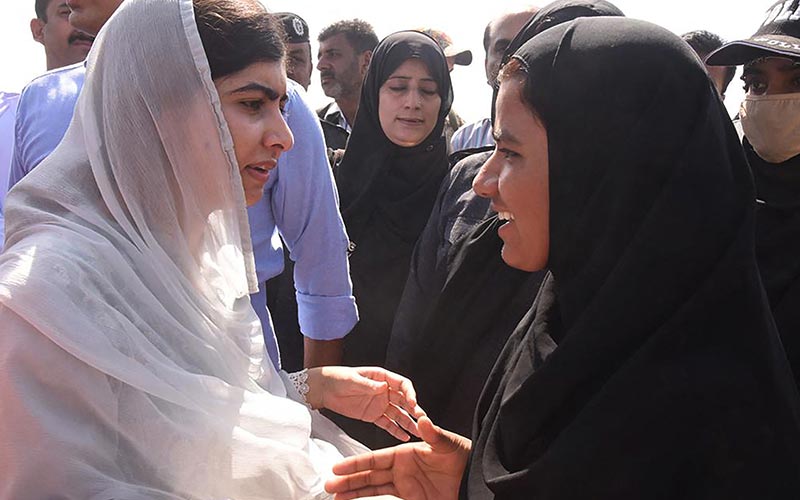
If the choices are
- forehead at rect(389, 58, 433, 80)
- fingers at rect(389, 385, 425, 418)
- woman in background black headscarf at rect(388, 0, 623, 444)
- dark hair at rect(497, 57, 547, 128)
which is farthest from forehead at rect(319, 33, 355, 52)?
dark hair at rect(497, 57, 547, 128)

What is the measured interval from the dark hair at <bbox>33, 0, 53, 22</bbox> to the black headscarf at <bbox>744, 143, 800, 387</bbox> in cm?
320

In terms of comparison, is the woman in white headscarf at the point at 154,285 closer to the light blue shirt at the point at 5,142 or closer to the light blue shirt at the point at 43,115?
A: the light blue shirt at the point at 43,115

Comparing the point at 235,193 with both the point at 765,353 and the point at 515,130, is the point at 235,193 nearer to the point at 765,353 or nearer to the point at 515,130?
the point at 515,130

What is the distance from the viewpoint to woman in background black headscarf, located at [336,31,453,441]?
3436mm

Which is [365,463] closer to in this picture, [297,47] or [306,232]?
[306,232]

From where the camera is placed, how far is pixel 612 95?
1.39m

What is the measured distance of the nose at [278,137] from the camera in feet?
6.04

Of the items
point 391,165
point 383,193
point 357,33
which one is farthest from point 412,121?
point 357,33

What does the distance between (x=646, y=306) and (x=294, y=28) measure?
4.22 m

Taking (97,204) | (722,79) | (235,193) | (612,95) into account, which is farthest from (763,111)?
(722,79)

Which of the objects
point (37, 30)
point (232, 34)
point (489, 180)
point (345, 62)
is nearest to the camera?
point (489, 180)

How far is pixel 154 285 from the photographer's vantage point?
5.15 ft

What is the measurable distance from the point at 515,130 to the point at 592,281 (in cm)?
36

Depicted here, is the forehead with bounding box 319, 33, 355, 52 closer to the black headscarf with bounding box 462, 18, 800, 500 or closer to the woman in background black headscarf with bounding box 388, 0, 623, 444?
the woman in background black headscarf with bounding box 388, 0, 623, 444
